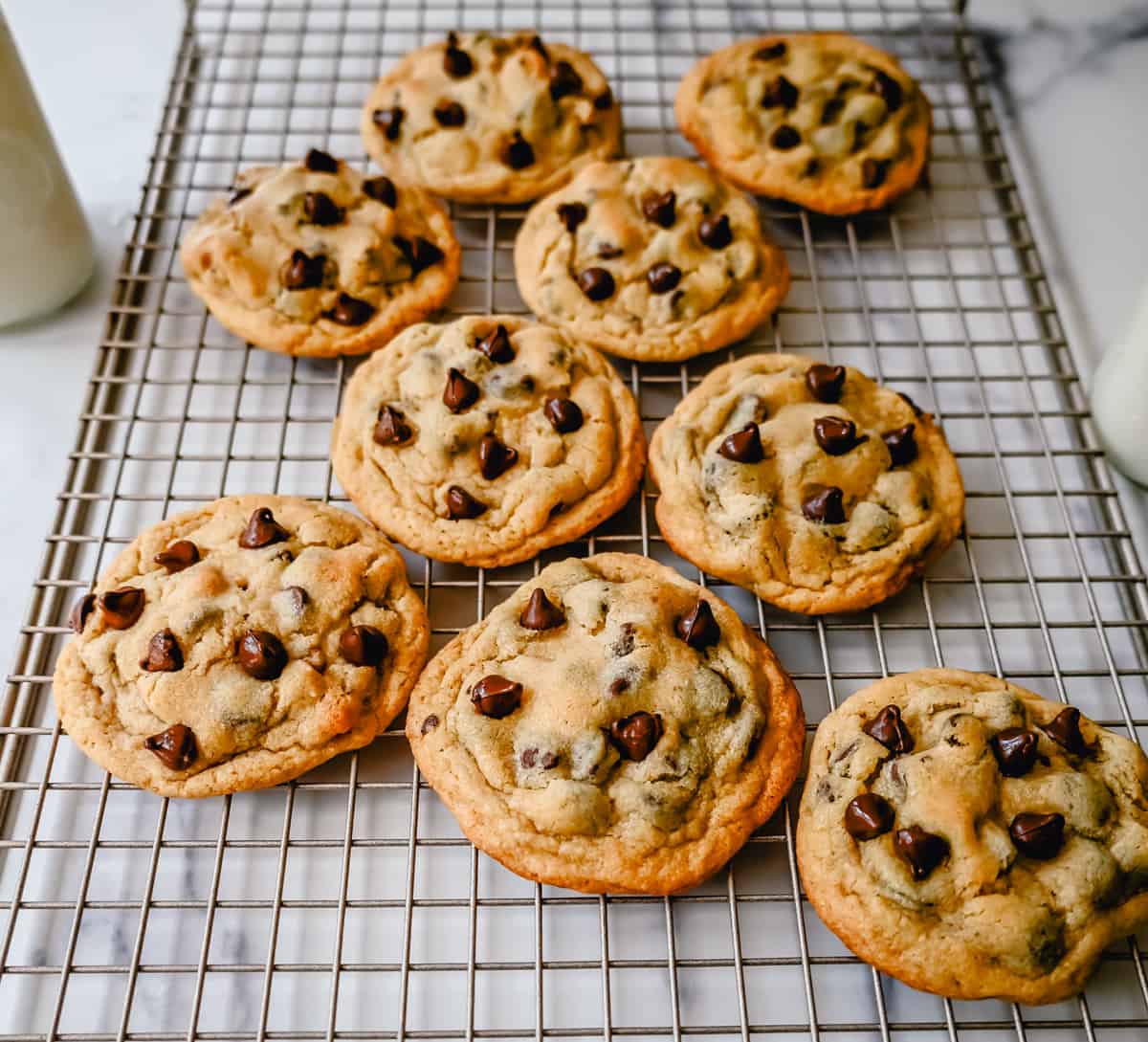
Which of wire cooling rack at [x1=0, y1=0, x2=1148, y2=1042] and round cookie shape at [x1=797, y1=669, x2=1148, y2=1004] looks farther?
wire cooling rack at [x1=0, y1=0, x2=1148, y2=1042]

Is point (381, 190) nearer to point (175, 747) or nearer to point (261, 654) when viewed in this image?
point (261, 654)

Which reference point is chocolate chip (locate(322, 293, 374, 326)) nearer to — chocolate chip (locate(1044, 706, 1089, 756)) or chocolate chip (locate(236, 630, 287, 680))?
chocolate chip (locate(236, 630, 287, 680))

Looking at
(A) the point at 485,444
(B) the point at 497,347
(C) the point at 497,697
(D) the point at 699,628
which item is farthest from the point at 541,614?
(B) the point at 497,347

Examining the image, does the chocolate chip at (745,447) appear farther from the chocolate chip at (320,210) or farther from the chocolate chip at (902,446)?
the chocolate chip at (320,210)

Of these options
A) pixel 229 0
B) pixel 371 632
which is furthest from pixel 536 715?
pixel 229 0

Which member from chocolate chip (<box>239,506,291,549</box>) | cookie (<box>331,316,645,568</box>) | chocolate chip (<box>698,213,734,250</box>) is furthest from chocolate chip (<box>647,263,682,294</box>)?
chocolate chip (<box>239,506,291,549</box>)

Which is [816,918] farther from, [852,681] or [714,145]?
→ [714,145]
